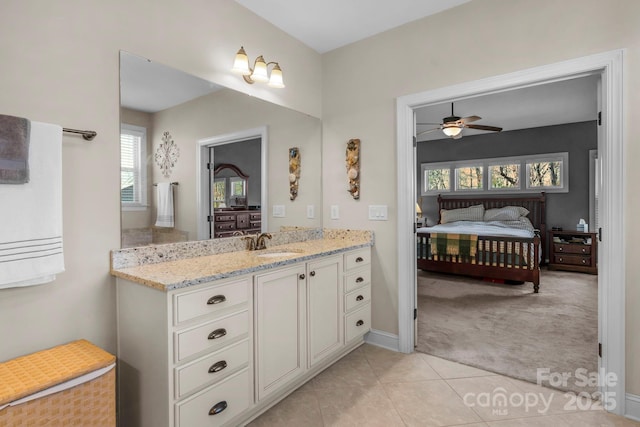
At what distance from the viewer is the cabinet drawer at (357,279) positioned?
2.63 m

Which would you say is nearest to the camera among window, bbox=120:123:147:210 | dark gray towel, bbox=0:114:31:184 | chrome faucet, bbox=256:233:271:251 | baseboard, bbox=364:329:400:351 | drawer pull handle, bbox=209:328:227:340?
dark gray towel, bbox=0:114:31:184

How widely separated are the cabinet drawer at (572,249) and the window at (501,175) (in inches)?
46.4

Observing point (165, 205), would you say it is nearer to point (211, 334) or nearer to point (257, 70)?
point (211, 334)

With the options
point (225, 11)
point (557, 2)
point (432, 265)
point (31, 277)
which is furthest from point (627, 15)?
point (432, 265)

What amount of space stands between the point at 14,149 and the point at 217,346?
1176 mm

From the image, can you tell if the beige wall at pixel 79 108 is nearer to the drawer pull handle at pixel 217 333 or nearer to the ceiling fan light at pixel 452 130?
the drawer pull handle at pixel 217 333

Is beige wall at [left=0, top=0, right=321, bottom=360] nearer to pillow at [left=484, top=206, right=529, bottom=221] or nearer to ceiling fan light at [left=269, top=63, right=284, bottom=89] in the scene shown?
ceiling fan light at [left=269, top=63, right=284, bottom=89]

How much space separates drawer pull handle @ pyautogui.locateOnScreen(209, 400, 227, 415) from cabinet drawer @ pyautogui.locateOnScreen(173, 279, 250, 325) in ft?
1.48

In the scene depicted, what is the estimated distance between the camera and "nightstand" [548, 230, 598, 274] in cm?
559

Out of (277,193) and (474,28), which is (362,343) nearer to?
(277,193)

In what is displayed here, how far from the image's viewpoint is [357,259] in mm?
2732

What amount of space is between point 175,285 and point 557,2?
9.01 feet

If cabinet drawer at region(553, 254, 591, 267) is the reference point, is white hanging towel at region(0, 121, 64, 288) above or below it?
above

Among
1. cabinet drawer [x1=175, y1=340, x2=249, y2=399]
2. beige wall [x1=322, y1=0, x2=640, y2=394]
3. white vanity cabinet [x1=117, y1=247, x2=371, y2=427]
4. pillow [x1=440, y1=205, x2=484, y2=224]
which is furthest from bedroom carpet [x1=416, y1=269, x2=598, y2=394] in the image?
pillow [x1=440, y1=205, x2=484, y2=224]
